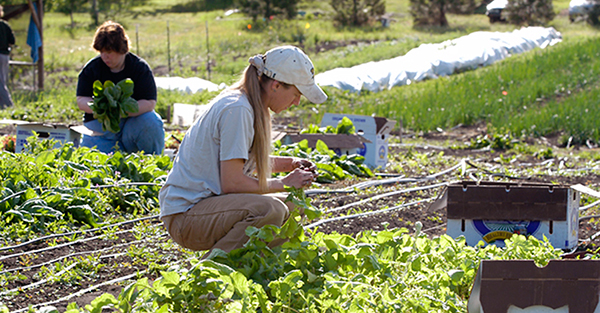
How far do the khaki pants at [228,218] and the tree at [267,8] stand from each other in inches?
975

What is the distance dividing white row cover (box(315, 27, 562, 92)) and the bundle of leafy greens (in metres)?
6.85

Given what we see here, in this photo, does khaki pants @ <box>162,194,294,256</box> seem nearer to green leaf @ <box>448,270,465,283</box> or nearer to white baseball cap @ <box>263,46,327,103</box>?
white baseball cap @ <box>263,46,327,103</box>

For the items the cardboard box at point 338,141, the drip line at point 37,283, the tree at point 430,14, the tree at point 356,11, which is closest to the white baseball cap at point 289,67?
the drip line at point 37,283

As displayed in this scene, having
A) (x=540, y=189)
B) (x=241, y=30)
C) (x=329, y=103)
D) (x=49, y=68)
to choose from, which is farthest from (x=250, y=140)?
(x=241, y=30)

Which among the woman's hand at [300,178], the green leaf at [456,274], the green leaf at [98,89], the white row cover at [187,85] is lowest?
the white row cover at [187,85]

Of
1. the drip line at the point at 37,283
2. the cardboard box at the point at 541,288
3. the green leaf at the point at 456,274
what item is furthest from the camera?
the drip line at the point at 37,283

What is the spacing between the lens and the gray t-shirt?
239 centimetres

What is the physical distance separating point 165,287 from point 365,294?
0.63 metres

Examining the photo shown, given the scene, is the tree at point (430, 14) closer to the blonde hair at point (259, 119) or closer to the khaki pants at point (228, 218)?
the blonde hair at point (259, 119)

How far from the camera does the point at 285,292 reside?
1.90m

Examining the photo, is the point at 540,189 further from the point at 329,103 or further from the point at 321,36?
the point at 321,36

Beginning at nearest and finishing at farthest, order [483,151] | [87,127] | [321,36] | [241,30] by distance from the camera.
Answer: [87,127]
[483,151]
[321,36]
[241,30]

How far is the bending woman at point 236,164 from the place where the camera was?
2.42 metres

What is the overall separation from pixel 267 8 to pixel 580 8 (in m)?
15.0
